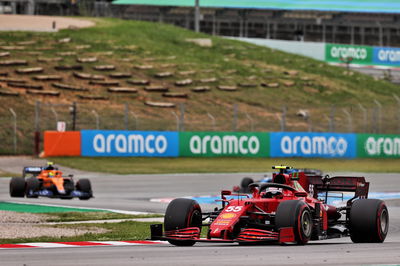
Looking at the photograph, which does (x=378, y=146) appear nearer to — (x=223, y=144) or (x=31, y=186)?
(x=223, y=144)

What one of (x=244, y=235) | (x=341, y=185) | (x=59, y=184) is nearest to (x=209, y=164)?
(x=59, y=184)

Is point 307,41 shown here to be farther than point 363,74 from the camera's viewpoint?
Yes

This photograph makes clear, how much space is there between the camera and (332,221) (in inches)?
677

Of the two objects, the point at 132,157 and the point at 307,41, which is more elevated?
the point at 307,41

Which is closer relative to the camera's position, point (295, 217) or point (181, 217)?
point (295, 217)

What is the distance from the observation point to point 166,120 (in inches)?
2307

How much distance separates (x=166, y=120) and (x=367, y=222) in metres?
42.8

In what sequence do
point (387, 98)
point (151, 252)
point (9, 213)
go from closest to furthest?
point (151, 252) → point (9, 213) → point (387, 98)

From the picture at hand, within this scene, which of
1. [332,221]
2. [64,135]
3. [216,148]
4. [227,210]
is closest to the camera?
[227,210]

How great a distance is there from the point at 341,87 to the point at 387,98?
11.6 ft

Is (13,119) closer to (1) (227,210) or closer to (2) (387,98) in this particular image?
(2) (387,98)

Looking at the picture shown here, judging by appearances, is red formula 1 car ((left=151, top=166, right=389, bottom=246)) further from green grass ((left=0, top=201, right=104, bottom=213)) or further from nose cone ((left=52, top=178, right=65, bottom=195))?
nose cone ((left=52, top=178, right=65, bottom=195))

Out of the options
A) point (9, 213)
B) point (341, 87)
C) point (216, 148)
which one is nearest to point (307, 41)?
point (341, 87)

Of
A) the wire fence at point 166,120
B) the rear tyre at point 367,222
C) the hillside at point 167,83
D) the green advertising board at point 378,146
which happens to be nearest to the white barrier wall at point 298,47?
the hillside at point 167,83
